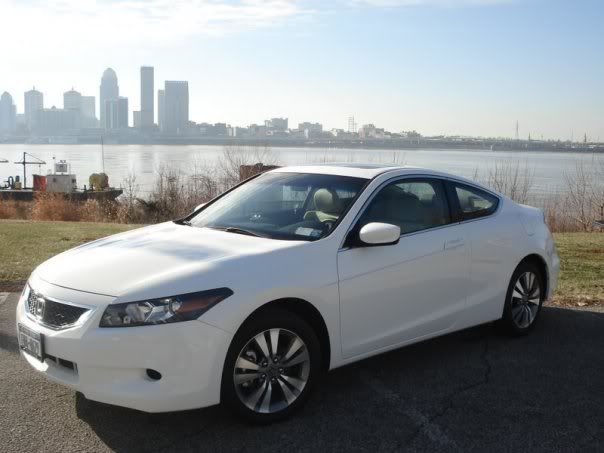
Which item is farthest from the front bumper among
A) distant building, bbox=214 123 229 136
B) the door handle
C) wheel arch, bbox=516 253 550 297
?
distant building, bbox=214 123 229 136

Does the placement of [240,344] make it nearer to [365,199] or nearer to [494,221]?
[365,199]

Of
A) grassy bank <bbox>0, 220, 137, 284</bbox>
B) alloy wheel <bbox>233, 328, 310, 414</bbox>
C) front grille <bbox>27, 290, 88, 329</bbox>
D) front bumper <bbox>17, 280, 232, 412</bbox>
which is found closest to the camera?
front bumper <bbox>17, 280, 232, 412</bbox>

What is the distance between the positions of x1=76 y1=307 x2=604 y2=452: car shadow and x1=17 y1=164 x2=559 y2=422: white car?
0.25m

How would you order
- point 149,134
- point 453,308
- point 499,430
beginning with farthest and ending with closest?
1. point 149,134
2. point 453,308
3. point 499,430

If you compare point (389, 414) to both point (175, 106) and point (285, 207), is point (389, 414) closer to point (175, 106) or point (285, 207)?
point (285, 207)

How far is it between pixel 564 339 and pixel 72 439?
432cm

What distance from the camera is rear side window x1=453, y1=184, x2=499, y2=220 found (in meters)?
5.69

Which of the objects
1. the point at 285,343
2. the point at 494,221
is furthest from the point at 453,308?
the point at 285,343

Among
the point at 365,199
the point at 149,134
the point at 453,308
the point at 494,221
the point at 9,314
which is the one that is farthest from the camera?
the point at 149,134

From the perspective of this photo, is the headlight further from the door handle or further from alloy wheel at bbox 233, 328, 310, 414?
the door handle

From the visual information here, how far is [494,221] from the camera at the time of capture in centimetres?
586

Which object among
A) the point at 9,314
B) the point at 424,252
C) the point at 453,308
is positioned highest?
the point at 424,252

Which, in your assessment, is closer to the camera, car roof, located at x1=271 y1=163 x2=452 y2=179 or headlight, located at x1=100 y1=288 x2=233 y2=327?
headlight, located at x1=100 y1=288 x2=233 y2=327

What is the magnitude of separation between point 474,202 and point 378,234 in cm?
162
